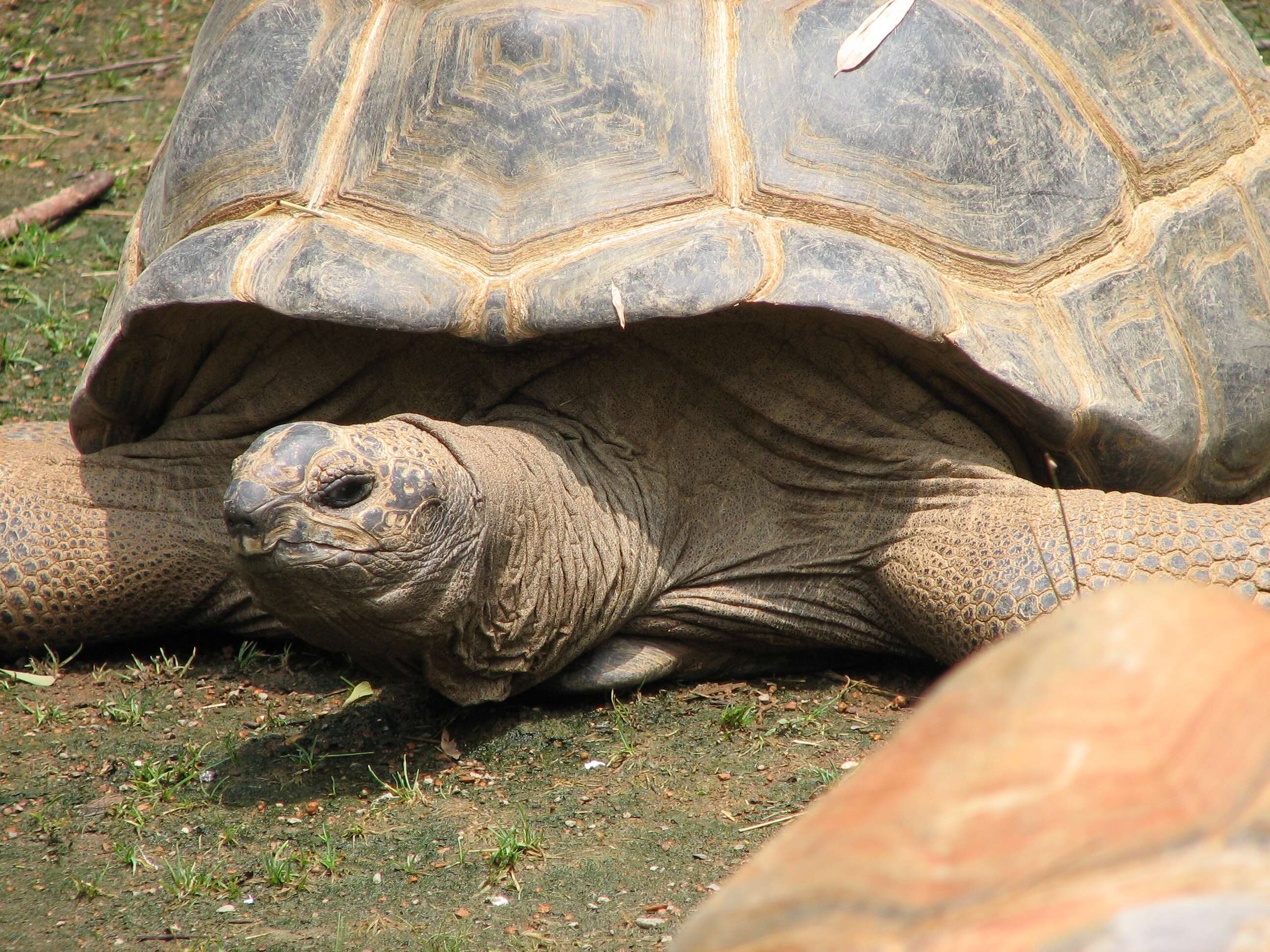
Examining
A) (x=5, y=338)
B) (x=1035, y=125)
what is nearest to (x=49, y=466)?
(x=5, y=338)

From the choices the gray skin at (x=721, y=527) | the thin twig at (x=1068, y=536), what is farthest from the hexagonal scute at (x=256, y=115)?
the thin twig at (x=1068, y=536)

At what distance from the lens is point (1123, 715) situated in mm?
1172

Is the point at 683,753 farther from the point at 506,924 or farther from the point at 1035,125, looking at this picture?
the point at 1035,125

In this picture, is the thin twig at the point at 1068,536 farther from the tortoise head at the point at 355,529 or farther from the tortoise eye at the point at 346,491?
the tortoise eye at the point at 346,491

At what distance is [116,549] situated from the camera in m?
3.69

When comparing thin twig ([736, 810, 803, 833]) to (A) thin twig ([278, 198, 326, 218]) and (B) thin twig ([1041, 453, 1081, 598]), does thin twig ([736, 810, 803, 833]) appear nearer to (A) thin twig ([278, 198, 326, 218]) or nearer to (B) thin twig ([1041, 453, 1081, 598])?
(B) thin twig ([1041, 453, 1081, 598])

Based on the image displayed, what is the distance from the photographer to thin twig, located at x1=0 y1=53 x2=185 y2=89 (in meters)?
7.29

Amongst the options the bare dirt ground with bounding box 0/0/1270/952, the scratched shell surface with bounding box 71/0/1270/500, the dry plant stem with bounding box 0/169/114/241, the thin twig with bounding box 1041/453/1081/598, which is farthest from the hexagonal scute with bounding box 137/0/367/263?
the dry plant stem with bounding box 0/169/114/241

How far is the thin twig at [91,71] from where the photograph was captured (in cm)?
729

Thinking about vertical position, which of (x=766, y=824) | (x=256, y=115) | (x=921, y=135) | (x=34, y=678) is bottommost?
(x=34, y=678)

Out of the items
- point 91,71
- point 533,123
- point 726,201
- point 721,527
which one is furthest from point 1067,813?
point 91,71

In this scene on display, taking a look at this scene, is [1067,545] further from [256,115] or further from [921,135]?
[256,115]

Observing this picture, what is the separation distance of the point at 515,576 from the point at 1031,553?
122cm

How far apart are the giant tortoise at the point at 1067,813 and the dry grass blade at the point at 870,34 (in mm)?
2361
